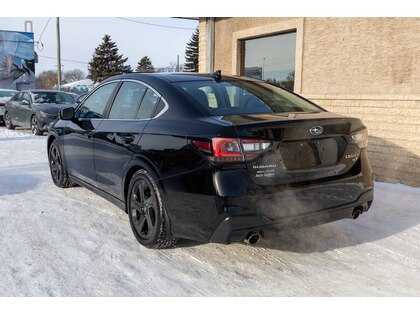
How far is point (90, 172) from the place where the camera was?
4.46 m

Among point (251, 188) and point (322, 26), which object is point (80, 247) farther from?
point (322, 26)

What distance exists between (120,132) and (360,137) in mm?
2210

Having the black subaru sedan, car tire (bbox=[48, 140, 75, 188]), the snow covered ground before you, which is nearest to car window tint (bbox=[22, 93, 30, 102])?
car tire (bbox=[48, 140, 75, 188])

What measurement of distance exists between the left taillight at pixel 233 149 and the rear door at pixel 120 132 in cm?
99

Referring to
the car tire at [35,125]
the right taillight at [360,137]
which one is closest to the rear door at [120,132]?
the right taillight at [360,137]

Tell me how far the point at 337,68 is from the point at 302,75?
873mm

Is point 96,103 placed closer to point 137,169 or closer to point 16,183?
point 137,169

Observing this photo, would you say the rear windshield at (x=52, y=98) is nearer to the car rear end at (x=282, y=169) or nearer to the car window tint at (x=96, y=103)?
the car window tint at (x=96, y=103)

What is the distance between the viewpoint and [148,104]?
3.64m

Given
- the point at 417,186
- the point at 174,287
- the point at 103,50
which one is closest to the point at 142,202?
the point at 174,287

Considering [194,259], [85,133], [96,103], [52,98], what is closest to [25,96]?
[52,98]

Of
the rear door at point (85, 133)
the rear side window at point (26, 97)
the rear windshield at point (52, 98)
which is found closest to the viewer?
the rear door at point (85, 133)

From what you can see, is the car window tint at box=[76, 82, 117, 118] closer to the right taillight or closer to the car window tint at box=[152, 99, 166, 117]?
the car window tint at box=[152, 99, 166, 117]

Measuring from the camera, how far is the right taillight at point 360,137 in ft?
10.7
